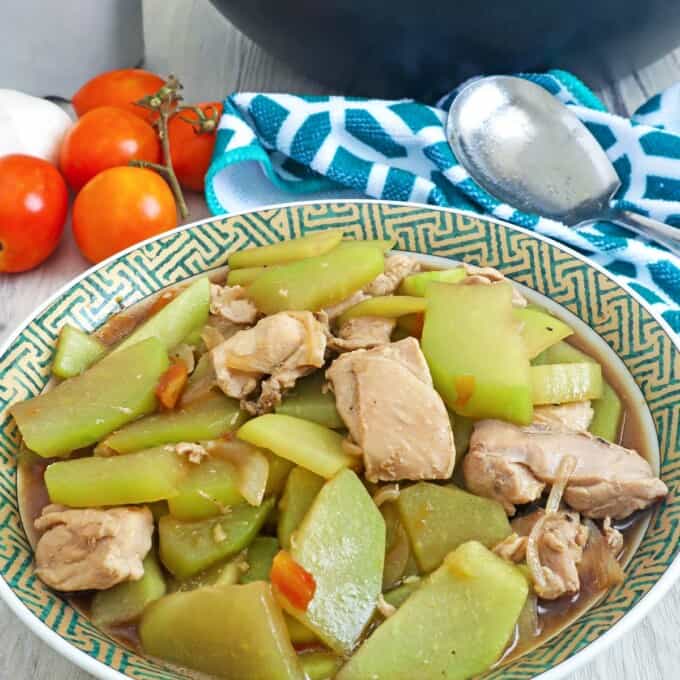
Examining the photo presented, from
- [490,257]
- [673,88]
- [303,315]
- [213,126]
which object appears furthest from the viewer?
[673,88]

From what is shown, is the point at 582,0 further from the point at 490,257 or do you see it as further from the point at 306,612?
the point at 306,612

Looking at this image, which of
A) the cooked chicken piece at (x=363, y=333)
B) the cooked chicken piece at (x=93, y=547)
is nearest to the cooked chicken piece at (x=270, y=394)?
the cooked chicken piece at (x=363, y=333)

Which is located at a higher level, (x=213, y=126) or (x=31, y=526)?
(x=213, y=126)

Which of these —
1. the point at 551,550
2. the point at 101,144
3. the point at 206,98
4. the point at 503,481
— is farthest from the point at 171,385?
the point at 206,98

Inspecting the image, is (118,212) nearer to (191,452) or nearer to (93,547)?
(191,452)

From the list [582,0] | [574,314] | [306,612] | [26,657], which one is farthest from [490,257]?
[26,657]

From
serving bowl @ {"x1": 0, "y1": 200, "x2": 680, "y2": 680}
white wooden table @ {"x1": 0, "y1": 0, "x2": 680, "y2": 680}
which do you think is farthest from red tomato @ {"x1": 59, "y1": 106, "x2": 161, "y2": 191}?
serving bowl @ {"x1": 0, "y1": 200, "x2": 680, "y2": 680}
